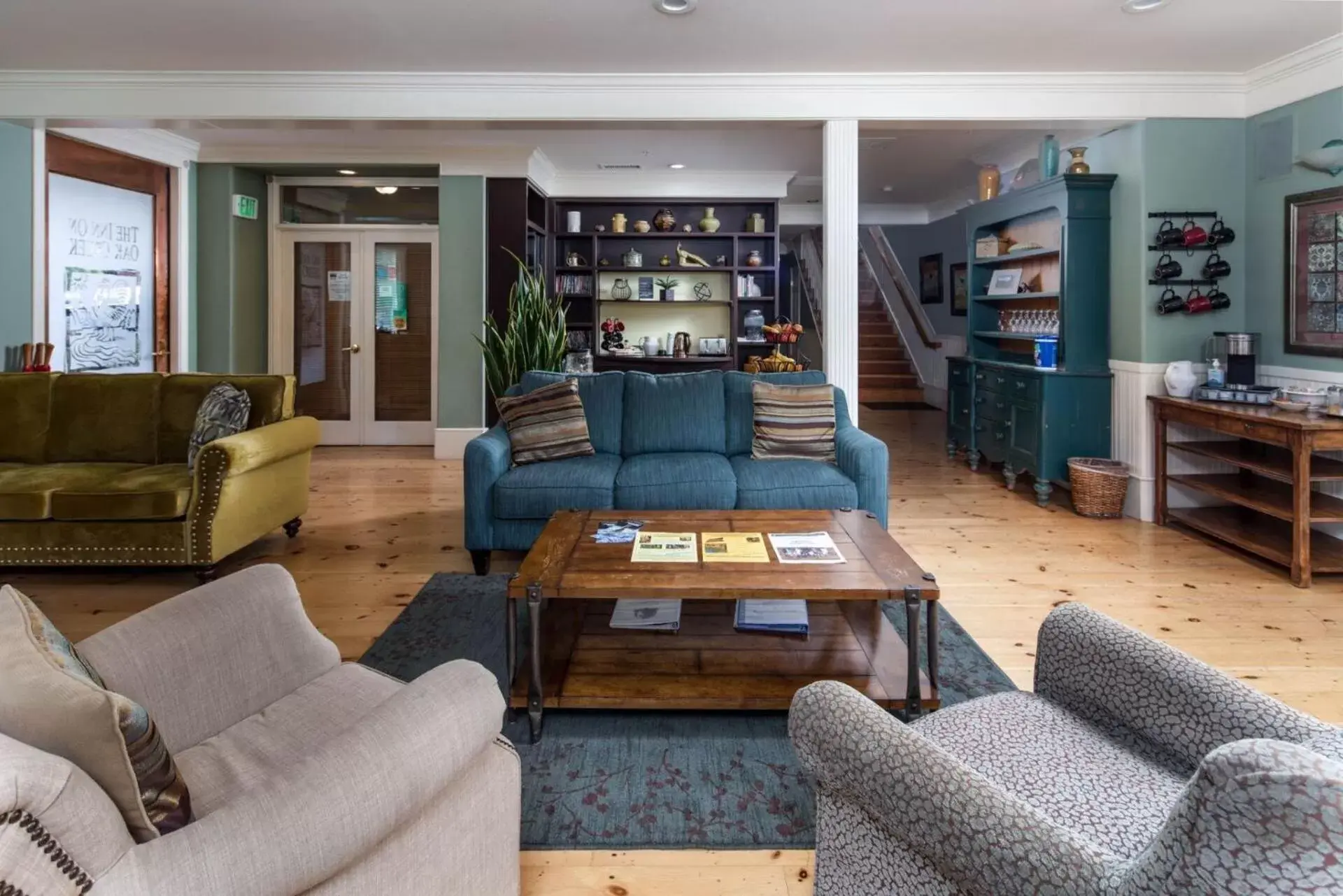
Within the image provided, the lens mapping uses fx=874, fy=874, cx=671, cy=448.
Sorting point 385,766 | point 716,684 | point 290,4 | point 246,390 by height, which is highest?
point 290,4

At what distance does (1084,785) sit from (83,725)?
1.36 m

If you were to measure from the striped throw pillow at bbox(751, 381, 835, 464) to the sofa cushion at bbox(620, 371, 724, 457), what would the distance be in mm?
245

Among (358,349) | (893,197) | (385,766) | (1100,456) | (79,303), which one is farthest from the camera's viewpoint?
(893,197)

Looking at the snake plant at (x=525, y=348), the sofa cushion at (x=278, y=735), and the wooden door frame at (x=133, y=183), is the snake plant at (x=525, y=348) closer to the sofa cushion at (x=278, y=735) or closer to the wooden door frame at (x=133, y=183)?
the wooden door frame at (x=133, y=183)

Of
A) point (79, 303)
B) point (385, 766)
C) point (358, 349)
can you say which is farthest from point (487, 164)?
point (385, 766)

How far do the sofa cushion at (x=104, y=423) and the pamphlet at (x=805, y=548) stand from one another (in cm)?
326

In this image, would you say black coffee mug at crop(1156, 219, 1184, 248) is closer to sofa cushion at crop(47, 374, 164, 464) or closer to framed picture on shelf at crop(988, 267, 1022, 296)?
framed picture on shelf at crop(988, 267, 1022, 296)

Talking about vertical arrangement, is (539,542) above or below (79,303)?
below

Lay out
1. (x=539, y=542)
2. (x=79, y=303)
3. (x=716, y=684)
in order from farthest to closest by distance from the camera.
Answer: (x=79, y=303)
(x=539, y=542)
(x=716, y=684)

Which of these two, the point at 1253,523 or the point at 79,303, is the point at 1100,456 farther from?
the point at 79,303

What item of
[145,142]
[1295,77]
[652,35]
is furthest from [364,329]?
[1295,77]

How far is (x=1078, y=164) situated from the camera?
5.35 meters

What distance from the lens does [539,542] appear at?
109 inches

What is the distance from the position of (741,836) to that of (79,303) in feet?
19.5
